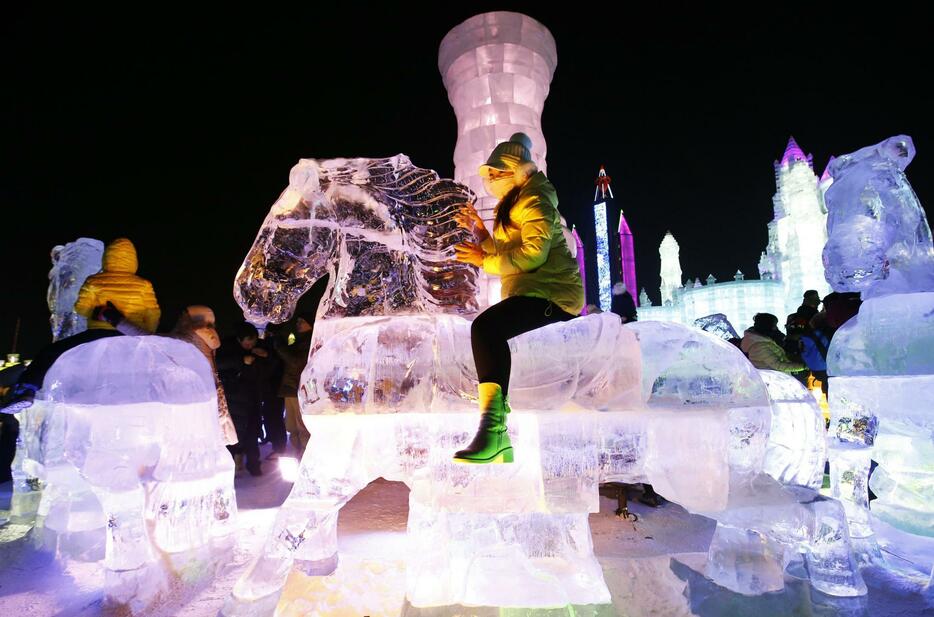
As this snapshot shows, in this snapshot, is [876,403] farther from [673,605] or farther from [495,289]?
[495,289]

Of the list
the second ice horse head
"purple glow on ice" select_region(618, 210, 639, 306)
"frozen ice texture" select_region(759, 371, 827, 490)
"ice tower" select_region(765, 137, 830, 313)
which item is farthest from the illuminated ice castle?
the second ice horse head

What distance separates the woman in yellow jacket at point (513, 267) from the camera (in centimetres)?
209

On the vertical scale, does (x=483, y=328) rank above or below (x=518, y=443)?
above

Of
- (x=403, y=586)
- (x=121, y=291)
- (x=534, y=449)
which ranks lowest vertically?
(x=403, y=586)

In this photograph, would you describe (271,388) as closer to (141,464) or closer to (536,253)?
(141,464)

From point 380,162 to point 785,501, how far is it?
7.86ft

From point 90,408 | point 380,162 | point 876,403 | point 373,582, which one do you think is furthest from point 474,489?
point 876,403

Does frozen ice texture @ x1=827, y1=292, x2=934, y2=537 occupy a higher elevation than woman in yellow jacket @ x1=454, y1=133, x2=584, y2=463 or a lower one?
lower

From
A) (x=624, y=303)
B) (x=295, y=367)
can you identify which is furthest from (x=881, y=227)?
(x=295, y=367)

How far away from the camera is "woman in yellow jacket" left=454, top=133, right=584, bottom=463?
6.86ft

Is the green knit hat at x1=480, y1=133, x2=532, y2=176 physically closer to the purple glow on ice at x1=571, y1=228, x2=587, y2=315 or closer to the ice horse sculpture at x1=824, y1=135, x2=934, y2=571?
the purple glow on ice at x1=571, y1=228, x2=587, y2=315

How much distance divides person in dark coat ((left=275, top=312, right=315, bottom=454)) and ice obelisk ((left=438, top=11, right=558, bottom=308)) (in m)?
1.97

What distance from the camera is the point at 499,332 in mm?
2146

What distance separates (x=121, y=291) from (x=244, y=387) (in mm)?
2754
